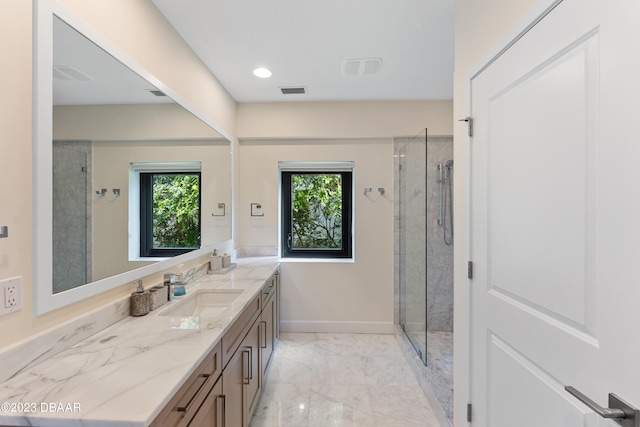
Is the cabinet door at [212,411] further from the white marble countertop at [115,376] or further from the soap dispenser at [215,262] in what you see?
the soap dispenser at [215,262]

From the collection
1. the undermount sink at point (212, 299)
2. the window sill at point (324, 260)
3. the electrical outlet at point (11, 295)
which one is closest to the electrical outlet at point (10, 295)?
the electrical outlet at point (11, 295)

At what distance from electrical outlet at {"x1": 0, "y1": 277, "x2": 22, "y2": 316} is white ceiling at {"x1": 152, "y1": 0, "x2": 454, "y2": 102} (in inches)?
66.0

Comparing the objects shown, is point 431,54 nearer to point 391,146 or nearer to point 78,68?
point 391,146

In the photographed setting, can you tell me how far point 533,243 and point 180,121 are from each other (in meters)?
2.19

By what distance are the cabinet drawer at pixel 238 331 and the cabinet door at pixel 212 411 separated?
0.40 ft

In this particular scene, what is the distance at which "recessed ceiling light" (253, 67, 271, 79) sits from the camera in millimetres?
2484

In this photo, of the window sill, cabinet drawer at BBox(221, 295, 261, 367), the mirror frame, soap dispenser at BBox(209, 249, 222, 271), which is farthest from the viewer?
the window sill

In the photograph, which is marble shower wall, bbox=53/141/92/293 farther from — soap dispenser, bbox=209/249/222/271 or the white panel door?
the white panel door

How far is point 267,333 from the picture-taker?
7.65 ft

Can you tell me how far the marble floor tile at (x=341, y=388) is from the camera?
6.33 ft

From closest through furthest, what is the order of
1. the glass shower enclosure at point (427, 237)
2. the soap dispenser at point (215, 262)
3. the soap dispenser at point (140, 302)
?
1. the soap dispenser at point (140, 302)
2. the soap dispenser at point (215, 262)
3. the glass shower enclosure at point (427, 237)

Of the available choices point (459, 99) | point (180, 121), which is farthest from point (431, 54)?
point (180, 121)

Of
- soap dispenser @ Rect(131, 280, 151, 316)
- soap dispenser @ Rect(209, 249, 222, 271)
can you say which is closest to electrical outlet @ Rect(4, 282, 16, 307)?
soap dispenser @ Rect(131, 280, 151, 316)

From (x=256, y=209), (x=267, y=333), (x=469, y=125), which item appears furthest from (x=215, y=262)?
(x=469, y=125)
